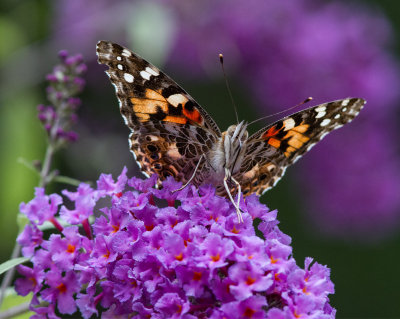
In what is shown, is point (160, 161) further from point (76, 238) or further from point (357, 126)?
point (357, 126)

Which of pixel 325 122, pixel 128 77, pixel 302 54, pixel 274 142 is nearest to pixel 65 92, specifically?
pixel 128 77

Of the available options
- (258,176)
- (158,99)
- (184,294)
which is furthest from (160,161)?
(184,294)

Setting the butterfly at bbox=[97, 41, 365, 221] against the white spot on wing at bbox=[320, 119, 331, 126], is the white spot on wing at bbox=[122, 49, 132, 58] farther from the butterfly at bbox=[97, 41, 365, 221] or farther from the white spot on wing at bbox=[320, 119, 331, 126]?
the white spot on wing at bbox=[320, 119, 331, 126]

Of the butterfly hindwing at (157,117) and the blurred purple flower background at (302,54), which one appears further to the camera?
the blurred purple flower background at (302,54)

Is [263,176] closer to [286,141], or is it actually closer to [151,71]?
[286,141]

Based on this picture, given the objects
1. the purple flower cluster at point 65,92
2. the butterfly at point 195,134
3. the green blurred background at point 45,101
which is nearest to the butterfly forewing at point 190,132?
the butterfly at point 195,134

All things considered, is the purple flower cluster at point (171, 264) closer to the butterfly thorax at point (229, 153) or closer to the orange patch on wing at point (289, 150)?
the butterfly thorax at point (229, 153)

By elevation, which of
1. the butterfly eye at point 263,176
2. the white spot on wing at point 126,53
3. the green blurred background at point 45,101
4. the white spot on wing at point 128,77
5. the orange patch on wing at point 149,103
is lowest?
the butterfly eye at point 263,176
